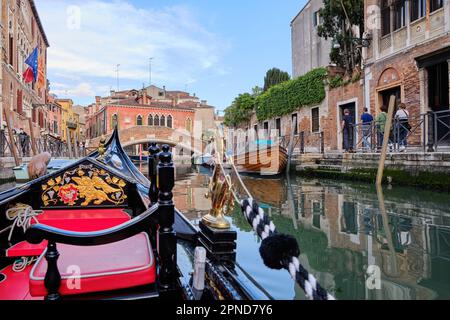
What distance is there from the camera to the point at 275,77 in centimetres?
1662

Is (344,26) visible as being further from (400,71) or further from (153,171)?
(153,171)

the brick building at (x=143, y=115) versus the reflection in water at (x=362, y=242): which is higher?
the brick building at (x=143, y=115)

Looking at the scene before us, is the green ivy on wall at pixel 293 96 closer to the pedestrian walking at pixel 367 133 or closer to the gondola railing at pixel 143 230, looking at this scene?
the pedestrian walking at pixel 367 133

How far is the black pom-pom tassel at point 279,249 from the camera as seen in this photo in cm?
79

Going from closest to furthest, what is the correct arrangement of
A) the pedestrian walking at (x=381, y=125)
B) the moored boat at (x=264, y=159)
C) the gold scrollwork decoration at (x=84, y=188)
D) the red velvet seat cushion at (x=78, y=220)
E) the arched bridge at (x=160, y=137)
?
the red velvet seat cushion at (x=78, y=220) < the gold scrollwork decoration at (x=84, y=188) < the pedestrian walking at (x=381, y=125) < the moored boat at (x=264, y=159) < the arched bridge at (x=160, y=137)

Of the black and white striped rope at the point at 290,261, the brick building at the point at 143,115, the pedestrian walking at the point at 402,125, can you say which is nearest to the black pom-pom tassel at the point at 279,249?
the black and white striped rope at the point at 290,261

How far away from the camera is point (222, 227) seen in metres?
1.27

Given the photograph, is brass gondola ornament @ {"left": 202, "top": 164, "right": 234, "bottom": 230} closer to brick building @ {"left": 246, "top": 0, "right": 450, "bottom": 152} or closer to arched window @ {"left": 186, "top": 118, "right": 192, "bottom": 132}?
brick building @ {"left": 246, "top": 0, "right": 450, "bottom": 152}

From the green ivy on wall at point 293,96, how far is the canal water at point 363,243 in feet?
19.6

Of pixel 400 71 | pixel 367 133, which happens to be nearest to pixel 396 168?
pixel 367 133

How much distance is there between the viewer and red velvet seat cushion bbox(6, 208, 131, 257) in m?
1.45

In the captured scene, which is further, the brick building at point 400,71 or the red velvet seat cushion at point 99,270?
the brick building at point 400,71

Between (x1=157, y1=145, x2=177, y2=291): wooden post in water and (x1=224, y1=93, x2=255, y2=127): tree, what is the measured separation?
45.4ft

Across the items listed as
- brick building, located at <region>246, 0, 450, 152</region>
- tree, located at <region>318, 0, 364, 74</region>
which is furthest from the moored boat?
tree, located at <region>318, 0, 364, 74</region>
